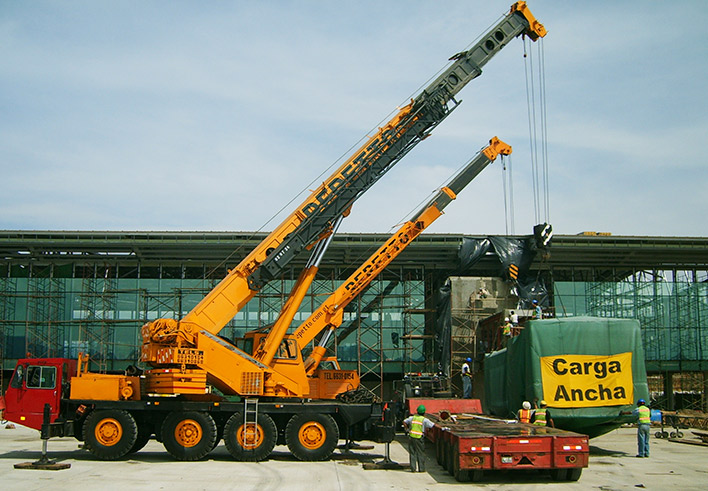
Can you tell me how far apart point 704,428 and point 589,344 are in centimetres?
1446

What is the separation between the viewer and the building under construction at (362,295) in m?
38.8

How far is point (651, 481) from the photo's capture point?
1498 centimetres

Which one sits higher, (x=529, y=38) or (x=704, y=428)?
(x=529, y=38)

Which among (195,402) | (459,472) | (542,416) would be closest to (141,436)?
(195,402)

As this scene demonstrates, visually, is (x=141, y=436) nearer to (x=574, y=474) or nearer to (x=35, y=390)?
(x=35, y=390)

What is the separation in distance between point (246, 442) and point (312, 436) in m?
1.72

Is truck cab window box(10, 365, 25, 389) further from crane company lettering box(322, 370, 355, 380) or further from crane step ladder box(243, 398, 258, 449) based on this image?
crane company lettering box(322, 370, 355, 380)

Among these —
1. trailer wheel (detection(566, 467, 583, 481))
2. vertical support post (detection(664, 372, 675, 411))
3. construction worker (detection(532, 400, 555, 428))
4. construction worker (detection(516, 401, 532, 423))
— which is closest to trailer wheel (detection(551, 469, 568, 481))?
trailer wheel (detection(566, 467, 583, 481))

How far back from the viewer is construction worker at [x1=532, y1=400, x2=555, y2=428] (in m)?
17.8

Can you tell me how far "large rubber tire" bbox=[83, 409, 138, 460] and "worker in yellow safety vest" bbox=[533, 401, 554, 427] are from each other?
10.4 metres

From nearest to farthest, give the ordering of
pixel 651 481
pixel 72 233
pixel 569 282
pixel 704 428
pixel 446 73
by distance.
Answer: pixel 651 481
pixel 446 73
pixel 704 428
pixel 72 233
pixel 569 282

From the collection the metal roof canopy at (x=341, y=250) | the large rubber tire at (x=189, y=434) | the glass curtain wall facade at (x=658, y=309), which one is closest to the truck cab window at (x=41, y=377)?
the large rubber tire at (x=189, y=434)

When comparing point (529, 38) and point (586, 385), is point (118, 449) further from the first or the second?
point (529, 38)

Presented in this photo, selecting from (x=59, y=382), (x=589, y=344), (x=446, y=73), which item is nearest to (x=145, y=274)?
(x=59, y=382)
